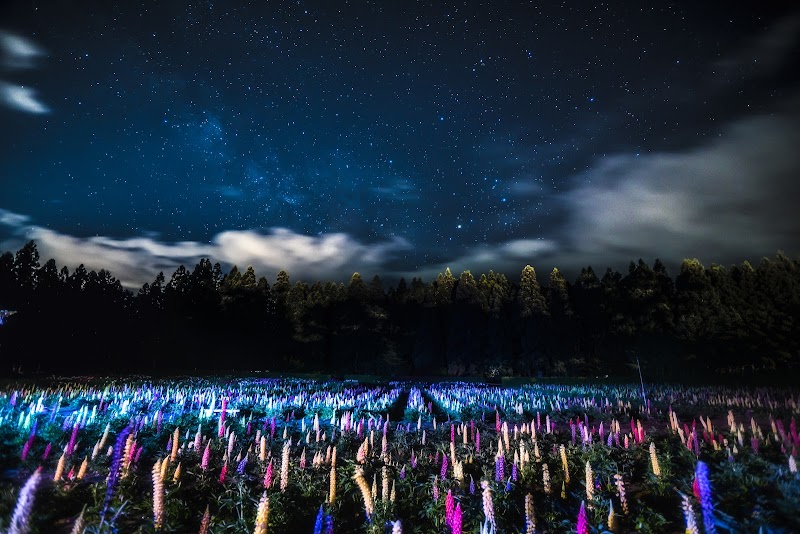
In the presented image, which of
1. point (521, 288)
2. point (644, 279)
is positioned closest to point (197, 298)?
point (521, 288)

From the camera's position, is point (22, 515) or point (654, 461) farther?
point (654, 461)

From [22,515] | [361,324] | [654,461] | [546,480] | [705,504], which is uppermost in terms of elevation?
[361,324]

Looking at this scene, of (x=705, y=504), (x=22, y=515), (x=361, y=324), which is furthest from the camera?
(x=361, y=324)

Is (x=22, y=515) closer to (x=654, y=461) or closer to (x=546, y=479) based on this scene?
(x=546, y=479)

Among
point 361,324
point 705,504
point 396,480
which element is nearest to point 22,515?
point 396,480

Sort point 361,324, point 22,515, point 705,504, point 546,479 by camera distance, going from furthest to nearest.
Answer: point 361,324, point 546,479, point 705,504, point 22,515

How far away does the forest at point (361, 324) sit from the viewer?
117 ft

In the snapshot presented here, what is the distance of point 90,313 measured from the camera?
40938 millimetres

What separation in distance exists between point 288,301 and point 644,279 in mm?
38281

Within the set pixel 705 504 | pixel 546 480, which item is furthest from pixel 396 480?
pixel 705 504

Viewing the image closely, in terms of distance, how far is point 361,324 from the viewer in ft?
A: 155

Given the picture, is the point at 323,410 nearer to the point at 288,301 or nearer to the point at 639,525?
the point at 639,525

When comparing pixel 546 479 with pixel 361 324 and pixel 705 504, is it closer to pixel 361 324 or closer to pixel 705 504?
pixel 705 504

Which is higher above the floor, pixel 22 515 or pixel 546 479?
pixel 22 515
